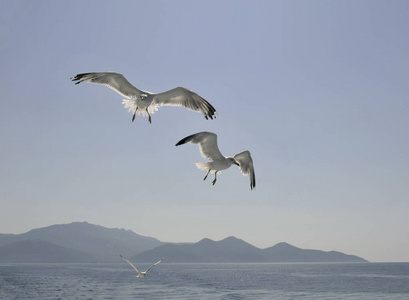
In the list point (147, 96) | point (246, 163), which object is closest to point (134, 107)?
point (147, 96)

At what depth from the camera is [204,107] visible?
42.4 feet

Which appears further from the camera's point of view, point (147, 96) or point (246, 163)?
point (246, 163)

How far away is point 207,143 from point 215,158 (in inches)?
26.4

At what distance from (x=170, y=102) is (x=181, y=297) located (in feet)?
164

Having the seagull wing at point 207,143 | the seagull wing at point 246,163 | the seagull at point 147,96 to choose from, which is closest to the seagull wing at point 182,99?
the seagull at point 147,96

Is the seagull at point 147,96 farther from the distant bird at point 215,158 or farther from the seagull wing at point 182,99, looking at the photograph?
the distant bird at point 215,158

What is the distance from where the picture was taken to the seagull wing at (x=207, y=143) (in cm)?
1267

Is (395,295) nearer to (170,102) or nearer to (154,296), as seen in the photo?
(154,296)

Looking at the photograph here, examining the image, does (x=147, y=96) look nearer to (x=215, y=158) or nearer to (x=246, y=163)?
(x=215, y=158)

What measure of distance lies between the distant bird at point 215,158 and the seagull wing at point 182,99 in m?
0.80

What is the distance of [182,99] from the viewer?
1344 centimetres

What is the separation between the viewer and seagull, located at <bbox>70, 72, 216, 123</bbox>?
12.8 m

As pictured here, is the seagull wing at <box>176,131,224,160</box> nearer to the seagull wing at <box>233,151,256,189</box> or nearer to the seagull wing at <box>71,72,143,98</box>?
the seagull wing at <box>233,151,256,189</box>

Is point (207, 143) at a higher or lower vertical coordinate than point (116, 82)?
lower
